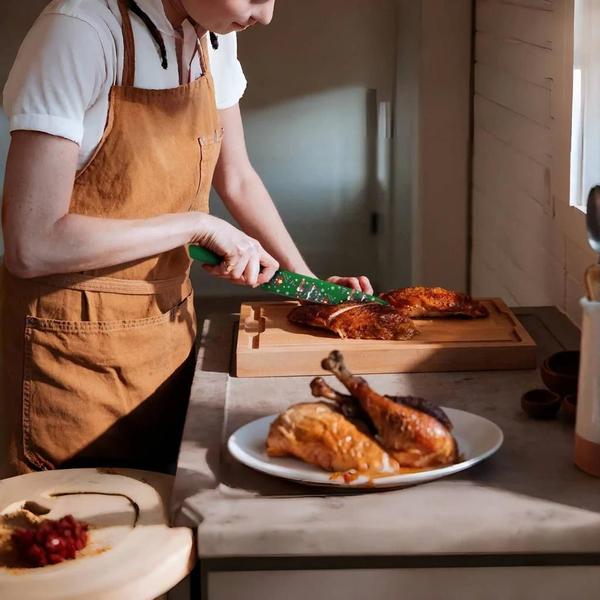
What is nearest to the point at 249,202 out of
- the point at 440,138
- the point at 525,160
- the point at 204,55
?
the point at 204,55

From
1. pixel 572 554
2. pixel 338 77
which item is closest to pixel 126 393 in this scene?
pixel 572 554

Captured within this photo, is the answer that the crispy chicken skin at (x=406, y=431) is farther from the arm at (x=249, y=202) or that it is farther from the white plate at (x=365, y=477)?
the arm at (x=249, y=202)

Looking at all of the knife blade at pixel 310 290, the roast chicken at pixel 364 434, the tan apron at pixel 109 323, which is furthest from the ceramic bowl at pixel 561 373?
the tan apron at pixel 109 323

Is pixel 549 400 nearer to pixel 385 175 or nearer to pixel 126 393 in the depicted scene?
pixel 126 393

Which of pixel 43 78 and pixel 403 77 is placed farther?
pixel 403 77

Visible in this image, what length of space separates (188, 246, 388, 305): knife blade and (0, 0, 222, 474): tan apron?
0.67ft

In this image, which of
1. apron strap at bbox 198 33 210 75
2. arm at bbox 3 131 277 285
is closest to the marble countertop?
arm at bbox 3 131 277 285

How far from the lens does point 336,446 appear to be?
120 centimetres

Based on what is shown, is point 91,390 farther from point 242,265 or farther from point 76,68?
point 76,68

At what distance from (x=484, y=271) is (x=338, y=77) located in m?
1.29

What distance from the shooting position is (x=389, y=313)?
1.74 metres

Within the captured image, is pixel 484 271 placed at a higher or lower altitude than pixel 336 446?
lower

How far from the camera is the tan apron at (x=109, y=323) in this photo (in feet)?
5.39

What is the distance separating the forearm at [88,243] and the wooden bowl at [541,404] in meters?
0.59
